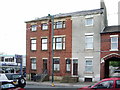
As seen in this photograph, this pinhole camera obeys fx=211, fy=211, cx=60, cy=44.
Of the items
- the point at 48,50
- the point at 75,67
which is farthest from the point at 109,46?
the point at 48,50

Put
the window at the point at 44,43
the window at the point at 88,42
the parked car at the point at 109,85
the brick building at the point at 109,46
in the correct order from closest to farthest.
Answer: the parked car at the point at 109,85 → the brick building at the point at 109,46 → the window at the point at 88,42 → the window at the point at 44,43

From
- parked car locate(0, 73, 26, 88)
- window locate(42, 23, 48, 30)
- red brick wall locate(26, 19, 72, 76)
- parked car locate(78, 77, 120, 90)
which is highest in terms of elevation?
window locate(42, 23, 48, 30)

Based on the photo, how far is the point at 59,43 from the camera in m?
33.2

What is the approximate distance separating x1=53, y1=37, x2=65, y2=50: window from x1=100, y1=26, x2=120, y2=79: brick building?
643 centimetres

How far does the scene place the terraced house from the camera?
30391 millimetres

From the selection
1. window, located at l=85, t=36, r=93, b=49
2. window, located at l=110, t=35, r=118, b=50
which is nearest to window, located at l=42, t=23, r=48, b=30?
window, located at l=85, t=36, r=93, b=49

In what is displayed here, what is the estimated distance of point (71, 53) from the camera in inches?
1267

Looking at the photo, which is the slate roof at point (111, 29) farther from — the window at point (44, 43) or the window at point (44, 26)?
the window at point (44, 43)

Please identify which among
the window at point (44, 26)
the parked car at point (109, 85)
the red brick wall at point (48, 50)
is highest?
the window at point (44, 26)

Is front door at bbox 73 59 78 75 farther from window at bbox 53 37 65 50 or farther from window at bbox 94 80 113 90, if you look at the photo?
window at bbox 94 80 113 90

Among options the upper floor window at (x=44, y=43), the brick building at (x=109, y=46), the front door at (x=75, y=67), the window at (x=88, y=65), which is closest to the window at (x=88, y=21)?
the brick building at (x=109, y=46)

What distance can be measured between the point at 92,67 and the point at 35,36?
1126 centimetres

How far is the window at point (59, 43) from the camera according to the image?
32.9m

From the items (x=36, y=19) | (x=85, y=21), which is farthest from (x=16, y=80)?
(x=36, y=19)
